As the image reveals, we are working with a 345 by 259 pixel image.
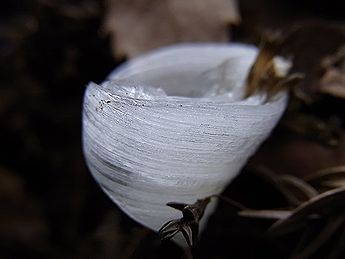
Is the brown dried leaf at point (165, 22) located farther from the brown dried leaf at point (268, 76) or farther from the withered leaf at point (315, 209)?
the withered leaf at point (315, 209)

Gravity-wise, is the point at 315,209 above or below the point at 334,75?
below

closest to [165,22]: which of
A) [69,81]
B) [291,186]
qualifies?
[69,81]

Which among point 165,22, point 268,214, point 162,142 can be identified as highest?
point 165,22

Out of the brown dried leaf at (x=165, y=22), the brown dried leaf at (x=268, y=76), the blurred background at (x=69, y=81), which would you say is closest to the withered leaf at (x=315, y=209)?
the brown dried leaf at (x=268, y=76)

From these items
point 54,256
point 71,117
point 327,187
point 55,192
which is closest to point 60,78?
point 71,117

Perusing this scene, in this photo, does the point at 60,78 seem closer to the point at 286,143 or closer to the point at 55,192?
the point at 55,192

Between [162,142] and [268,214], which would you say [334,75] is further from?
[162,142]

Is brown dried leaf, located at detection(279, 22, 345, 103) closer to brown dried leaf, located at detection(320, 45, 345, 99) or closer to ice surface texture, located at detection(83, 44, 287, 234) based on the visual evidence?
brown dried leaf, located at detection(320, 45, 345, 99)

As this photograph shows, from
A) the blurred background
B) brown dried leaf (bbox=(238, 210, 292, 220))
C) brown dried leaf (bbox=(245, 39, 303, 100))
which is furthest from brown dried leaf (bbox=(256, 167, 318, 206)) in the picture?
the blurred background
